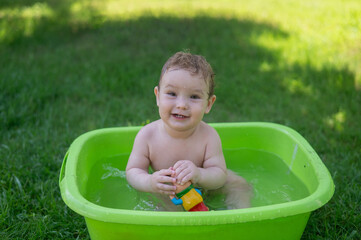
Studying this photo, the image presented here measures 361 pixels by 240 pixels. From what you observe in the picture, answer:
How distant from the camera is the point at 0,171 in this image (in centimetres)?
223

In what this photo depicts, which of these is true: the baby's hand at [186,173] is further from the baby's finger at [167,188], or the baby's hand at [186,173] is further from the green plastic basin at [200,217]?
the green plastic basin at [200,217]

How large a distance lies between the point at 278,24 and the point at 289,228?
4104mm

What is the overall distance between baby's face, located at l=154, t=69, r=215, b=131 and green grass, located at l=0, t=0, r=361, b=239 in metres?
0.73

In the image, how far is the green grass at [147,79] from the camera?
6.88 ft

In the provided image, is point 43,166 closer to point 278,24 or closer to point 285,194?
point 285,194

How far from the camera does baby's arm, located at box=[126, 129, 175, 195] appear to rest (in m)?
1.65

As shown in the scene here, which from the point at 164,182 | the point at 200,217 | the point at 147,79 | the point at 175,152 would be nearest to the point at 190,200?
the point at 164,182

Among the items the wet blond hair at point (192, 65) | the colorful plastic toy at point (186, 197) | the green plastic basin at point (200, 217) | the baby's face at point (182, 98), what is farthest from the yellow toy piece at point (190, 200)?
the wet blond hair at point (192, 65)

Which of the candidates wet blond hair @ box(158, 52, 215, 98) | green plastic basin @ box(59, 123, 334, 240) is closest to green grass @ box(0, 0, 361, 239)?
green plastic basin @ box(59, 123, 334, 240)

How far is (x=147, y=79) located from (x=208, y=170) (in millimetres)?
1940

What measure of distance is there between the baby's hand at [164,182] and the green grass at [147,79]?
0.49 m

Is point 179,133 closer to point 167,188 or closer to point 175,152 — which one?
point 175,152

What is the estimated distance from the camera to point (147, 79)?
365 cm

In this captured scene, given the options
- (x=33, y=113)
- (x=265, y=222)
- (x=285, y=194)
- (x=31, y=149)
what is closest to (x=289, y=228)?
(x=265, y=222)
